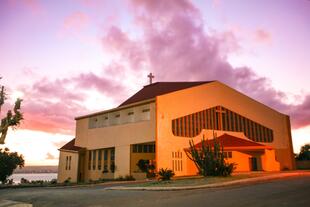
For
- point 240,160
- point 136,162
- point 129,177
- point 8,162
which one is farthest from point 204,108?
point 8,162

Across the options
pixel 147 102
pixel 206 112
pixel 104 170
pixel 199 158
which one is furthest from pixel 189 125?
pixel 104 170

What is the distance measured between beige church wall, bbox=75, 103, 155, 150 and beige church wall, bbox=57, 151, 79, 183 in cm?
151

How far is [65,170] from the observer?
36844mm

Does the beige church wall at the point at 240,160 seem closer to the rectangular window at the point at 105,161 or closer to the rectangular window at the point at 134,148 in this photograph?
the rectangular window at the point at 134,148

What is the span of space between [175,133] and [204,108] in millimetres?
4392

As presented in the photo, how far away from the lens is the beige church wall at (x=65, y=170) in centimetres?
3516

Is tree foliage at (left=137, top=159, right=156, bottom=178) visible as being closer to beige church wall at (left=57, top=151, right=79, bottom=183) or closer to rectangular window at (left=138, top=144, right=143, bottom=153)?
rectangular window at (left=138, top=144, right=143, bottom=153)

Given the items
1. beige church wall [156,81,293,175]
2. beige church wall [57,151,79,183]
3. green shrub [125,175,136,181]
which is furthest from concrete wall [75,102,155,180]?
beige church wall [57,151,79,183]

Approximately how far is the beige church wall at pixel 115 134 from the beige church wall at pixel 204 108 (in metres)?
1.10

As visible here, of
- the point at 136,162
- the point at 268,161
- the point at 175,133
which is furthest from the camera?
the point at 136,162

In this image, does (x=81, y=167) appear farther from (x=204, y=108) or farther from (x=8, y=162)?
(x=204, y=108)

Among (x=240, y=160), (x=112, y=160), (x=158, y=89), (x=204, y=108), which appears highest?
(x=158, y=89)

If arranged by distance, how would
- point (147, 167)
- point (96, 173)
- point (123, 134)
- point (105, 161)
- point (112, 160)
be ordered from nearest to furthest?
point (147, 167)
point (123, 134)
point (112, 160)
point (105, 161)
point (96, 173)

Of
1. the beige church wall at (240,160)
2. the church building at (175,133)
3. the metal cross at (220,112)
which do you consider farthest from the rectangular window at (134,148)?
the beige church wall at (240,160)
